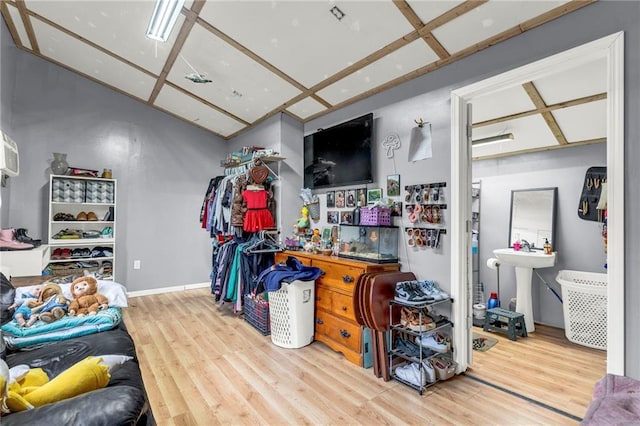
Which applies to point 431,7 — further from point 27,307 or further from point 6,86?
point 6,86

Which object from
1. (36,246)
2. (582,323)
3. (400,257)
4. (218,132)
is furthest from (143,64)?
(582,323)

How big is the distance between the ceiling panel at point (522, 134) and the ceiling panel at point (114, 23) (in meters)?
3.06

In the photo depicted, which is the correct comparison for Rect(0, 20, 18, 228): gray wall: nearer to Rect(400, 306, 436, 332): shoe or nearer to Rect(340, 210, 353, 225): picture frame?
Rect(340, 210, 353, 225): picture frame

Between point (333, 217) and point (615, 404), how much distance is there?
2533mm

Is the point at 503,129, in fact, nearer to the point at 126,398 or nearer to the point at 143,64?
the point at 126,398

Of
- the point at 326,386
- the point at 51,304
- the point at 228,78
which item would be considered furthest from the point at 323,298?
the point at 228,78

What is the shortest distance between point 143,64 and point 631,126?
427 cm

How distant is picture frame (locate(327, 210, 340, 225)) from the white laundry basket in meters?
2.24

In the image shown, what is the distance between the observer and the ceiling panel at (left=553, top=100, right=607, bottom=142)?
8.29 ft

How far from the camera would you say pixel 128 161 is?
4539 mm

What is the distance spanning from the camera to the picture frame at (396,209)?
8.96 ft

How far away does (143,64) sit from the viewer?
3.51 m

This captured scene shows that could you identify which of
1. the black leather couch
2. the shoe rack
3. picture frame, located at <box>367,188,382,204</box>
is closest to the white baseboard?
the shoe rack

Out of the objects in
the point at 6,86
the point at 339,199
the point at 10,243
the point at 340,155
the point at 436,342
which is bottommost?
the point at 436,342
